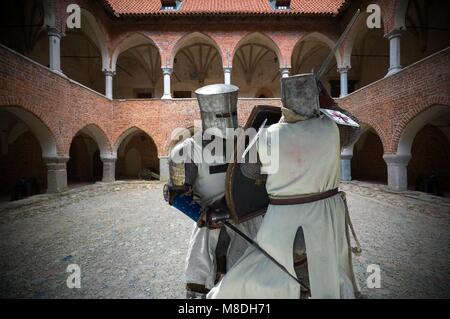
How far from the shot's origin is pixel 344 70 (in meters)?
11.7

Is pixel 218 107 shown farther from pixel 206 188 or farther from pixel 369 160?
pixel 369 160

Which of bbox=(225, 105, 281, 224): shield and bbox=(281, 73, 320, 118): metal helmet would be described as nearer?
bbox=(281, 73, 320, 118): metal helmet

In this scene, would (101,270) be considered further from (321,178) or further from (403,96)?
(403,96)

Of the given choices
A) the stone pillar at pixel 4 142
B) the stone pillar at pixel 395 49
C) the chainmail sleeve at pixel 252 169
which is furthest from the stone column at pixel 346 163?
the stone pillar at pixel 4 142

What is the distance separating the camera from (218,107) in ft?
6.41

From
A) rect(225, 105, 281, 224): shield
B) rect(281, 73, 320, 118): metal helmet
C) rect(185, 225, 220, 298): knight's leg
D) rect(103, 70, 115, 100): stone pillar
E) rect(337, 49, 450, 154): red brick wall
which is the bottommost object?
rect(185, 225, 220, 298): knight's leg

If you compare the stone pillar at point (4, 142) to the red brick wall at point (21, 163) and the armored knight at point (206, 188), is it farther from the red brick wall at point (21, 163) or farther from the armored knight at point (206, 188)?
the armored knight at point (206, 188)

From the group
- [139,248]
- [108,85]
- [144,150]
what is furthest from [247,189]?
[144,150]

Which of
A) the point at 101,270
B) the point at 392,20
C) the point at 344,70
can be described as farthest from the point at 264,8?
the point at 101,270

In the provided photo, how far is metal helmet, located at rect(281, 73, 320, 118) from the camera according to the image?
134 cm

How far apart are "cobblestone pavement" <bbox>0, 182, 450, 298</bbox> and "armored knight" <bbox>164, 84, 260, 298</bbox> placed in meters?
0.65

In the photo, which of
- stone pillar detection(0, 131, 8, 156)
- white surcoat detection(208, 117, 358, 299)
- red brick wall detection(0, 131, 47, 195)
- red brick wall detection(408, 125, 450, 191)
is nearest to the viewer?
white surcoat detection(208, 117, 358, 299)

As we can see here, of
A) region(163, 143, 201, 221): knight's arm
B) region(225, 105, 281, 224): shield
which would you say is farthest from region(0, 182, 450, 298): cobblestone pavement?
region(225, 105, 281, 224): shield

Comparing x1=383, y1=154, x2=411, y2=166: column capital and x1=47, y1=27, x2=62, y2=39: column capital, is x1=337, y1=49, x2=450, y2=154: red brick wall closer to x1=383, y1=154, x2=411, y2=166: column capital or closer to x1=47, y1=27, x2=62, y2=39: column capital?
x1=383, y1=154, x2=411, y2=166: column capital
